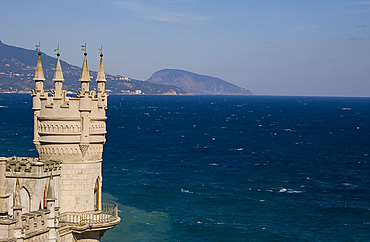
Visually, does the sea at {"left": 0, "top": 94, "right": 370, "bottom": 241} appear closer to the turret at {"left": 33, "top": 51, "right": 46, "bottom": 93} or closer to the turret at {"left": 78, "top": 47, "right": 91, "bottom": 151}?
the turret at {"left": 33, "top": 51, "right": 46, "bottom": 93}

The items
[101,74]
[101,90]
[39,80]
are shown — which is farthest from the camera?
[101,74]

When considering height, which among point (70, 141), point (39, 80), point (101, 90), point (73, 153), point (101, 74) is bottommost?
point (73, 153)

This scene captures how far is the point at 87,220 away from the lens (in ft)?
119

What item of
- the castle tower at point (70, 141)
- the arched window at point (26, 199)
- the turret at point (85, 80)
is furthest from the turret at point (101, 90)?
the arched window at point (26, 199)

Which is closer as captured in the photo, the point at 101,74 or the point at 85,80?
the point at 85,80

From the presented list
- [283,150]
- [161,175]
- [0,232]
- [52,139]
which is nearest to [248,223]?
[161,175]

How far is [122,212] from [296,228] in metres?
23.2

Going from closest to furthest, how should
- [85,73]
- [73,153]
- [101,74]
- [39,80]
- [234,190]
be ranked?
[73,153], [85,73], [39,80], [101,74], [234,190]

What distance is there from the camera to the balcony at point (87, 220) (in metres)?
35.8

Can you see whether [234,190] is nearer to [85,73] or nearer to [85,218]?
[85,218]

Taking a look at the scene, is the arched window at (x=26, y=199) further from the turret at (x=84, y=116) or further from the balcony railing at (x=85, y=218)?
the turret at (x=84, y=116)

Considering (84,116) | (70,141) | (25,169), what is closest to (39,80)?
(84,116)

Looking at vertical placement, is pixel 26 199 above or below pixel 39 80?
below

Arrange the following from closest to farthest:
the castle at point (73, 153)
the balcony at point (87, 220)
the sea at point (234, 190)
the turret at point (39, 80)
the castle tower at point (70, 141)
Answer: the balcony at point (87, 220)
the castle at point (73, 153)
the castle tower at point (70, 141)
the turret at point (39, 80)
the sea at point (234, 190)
